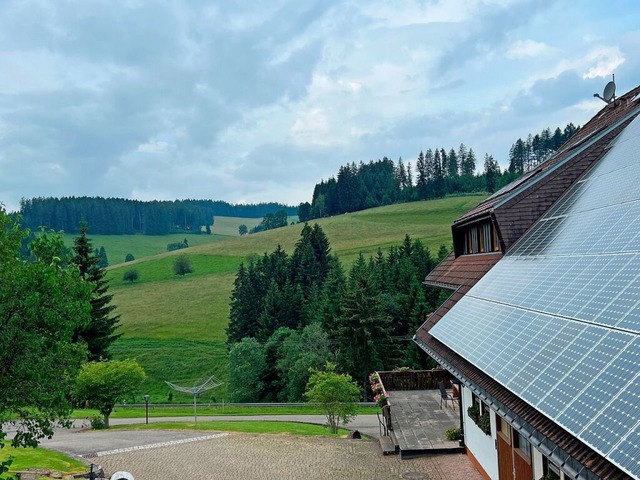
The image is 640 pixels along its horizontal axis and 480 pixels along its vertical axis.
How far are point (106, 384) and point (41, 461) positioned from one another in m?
13.5

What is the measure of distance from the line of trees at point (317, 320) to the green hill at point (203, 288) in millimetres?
6049

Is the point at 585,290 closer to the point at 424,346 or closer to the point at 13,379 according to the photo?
the point at 424,346

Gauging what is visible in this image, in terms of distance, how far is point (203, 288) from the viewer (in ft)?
340

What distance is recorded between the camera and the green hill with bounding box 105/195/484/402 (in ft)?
228

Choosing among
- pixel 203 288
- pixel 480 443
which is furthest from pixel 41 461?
pixel 203 288

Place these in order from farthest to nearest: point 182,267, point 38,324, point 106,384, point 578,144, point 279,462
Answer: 1. point 182,267
2. point 106,384
3. point 578,144
4. point 279,462
5. point 38,324

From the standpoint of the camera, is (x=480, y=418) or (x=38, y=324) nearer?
(x=38, y=324)

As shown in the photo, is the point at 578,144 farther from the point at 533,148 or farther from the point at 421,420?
the point at 533,148

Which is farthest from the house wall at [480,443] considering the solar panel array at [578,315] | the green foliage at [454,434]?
the solar panel array at [578,315]

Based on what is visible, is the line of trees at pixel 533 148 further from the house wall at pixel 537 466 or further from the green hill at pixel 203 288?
the house wall at pixel 537 466

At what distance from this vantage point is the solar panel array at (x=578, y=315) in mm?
6680

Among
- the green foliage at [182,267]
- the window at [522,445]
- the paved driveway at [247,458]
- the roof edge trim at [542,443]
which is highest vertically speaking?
the green foliage at [182,267]

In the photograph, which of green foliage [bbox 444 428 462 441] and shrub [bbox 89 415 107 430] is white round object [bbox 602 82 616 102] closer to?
green foliage [bbox 444 428 462 441]

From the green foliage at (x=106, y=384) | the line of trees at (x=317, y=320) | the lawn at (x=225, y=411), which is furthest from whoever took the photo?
the line of trees at (x=317, y=320)
